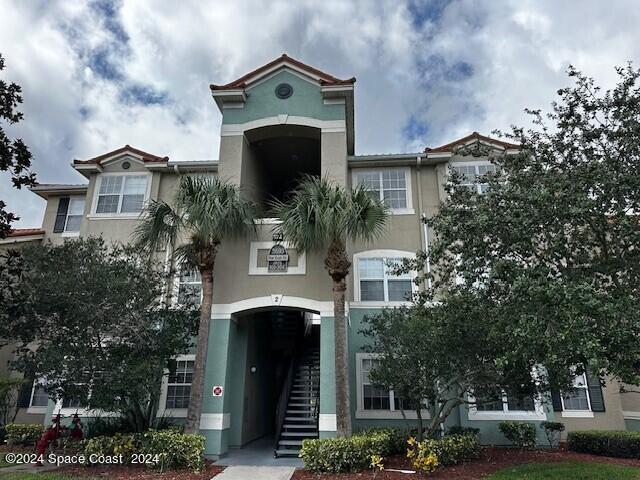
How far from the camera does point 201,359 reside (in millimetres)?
11711

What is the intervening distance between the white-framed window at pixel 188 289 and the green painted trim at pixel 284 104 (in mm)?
5411

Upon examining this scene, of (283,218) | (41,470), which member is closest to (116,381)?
(41,470)

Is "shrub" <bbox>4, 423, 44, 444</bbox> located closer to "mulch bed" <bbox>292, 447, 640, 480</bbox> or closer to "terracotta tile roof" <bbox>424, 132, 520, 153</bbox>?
"mulch bed" <bbox>292, 447, 640, 480</bbox>

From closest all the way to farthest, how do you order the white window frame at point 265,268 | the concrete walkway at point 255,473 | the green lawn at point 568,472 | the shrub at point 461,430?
the green lawn at point 568,472 < the concrete walkway at point 255,473 < the shrub at point 461,430 < the white window frame at point 265,268

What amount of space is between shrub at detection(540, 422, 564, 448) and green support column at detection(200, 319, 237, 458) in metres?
9.86

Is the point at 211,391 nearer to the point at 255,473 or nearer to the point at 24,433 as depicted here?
the point at 255,473

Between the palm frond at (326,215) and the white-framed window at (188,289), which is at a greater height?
the palm frond at (326,215)

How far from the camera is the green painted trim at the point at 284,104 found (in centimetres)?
1505

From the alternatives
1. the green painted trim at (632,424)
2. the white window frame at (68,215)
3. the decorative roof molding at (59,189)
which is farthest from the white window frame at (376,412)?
the decorative roof molding at (59,189)

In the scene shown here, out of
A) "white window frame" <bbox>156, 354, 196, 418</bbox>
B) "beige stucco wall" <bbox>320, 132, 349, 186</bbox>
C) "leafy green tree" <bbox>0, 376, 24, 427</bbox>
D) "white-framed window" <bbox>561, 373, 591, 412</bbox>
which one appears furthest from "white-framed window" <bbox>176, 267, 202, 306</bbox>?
"white-framed window" <bbox>561, 373, 591, 412</bbox>

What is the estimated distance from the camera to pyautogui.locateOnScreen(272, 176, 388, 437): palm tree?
11.3 m

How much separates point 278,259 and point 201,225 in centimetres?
260

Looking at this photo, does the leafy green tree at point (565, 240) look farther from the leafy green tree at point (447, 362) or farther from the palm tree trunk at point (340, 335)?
the palm tree trunk at point (340, 335)

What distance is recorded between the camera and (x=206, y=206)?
1191 centimetres
